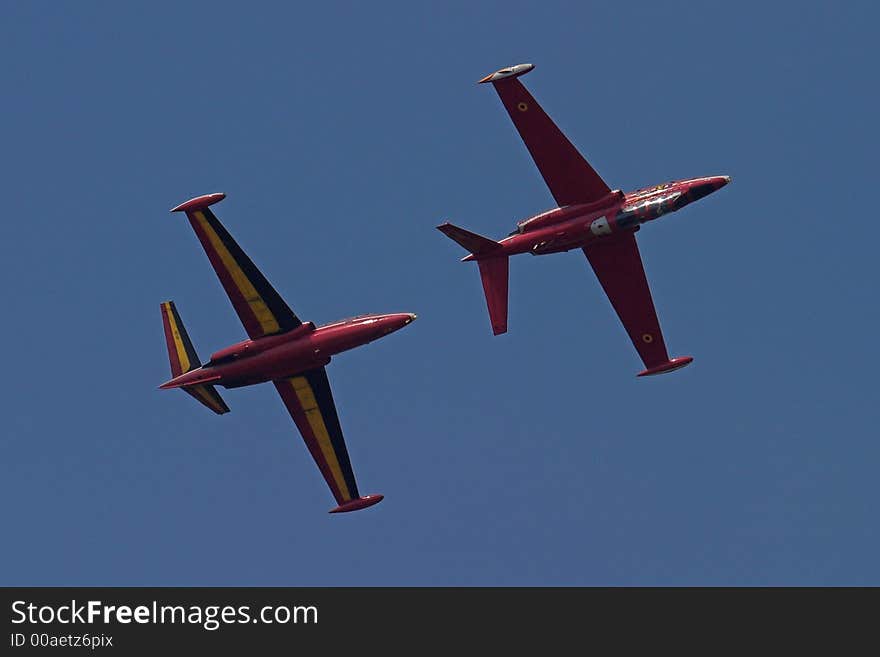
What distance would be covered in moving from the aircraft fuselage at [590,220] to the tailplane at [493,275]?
24 centimetres

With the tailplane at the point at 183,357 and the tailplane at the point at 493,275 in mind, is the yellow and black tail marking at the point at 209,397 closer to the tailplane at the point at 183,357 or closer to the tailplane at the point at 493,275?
the tailplane at the point at 183,357

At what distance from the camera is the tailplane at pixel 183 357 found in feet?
427

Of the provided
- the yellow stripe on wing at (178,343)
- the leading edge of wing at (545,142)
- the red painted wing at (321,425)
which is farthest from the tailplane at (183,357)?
the leading edge of wing at (545,142)

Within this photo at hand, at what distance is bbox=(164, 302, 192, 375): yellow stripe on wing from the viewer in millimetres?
133125

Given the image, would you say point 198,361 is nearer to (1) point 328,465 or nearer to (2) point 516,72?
(1) point 328,465

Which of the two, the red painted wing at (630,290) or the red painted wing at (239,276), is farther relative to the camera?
the red painted wing at (630,290)

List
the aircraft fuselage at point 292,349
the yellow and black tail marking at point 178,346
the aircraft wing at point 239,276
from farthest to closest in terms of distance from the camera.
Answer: the yellow and black tail marking at point 178,346
the aircraft wing at point 239,276
the aircraft fuselage at point 292,349

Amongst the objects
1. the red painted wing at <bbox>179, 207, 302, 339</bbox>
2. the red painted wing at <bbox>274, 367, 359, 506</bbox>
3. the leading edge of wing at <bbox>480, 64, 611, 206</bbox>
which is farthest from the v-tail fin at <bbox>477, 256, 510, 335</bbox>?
the red painted wing at <bbox>179, 207, 302, 339</bbox>

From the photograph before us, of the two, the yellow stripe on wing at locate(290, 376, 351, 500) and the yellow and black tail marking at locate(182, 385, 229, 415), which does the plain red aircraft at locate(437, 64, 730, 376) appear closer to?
the yellow stripe on wing at locate(290, 376, 351, 500)

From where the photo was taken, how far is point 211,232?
419ft

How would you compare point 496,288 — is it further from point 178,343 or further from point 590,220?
point 178,343

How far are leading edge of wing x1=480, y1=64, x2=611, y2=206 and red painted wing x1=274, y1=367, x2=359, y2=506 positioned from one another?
20220 millimetres
